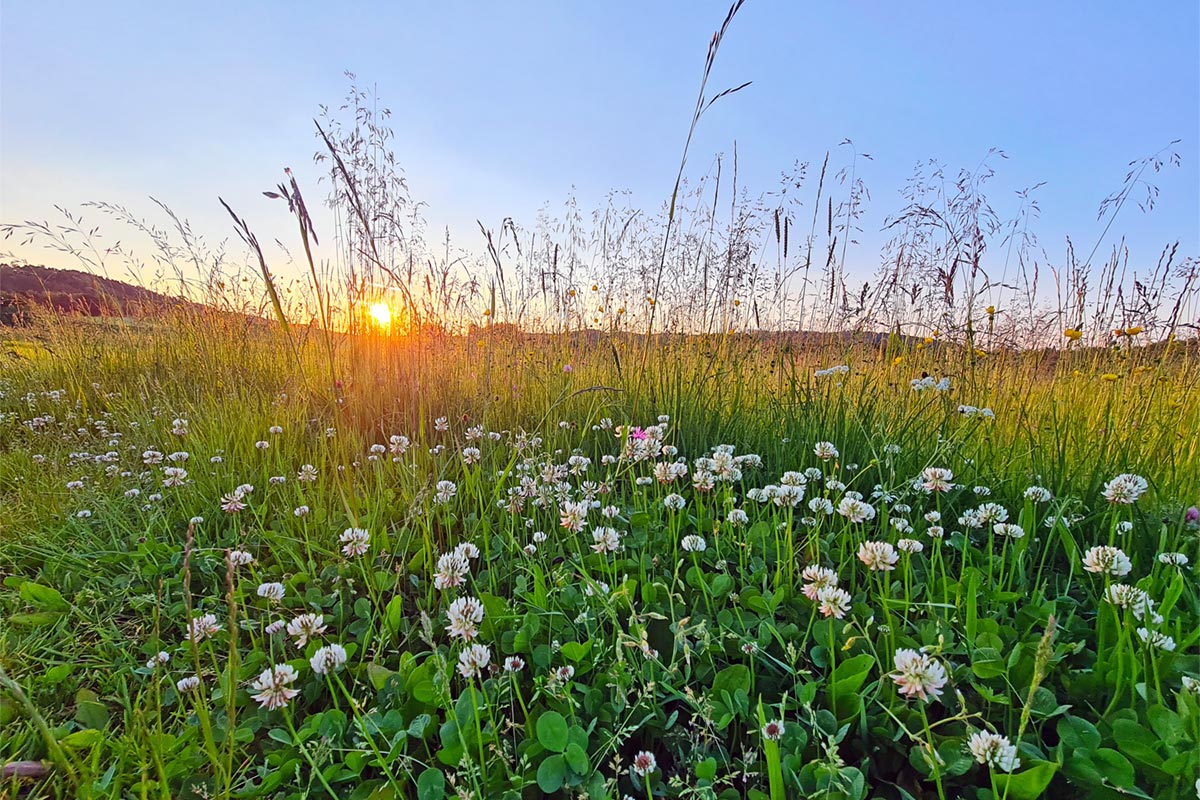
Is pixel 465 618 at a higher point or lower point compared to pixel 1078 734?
higher

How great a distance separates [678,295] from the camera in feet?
12.0

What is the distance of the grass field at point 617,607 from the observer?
33.2 inches

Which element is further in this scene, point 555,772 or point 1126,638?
point 1126,638

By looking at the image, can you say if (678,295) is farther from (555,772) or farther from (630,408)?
(555,772)

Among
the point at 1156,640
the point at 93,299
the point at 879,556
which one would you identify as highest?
the point at 93,299

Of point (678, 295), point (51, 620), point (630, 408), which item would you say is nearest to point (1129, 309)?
point (678, 295)

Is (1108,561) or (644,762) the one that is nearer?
(644,762)

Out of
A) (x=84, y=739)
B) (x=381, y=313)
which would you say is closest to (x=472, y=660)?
(x=84, y=739)

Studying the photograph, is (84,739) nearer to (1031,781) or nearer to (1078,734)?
(1031,781)

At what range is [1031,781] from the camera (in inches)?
28.2

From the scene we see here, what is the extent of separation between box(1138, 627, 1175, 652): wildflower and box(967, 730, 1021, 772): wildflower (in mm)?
374

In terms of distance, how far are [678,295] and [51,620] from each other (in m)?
3.30

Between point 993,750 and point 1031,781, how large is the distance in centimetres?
5

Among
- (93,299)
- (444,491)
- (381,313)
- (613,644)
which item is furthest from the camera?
(93,299)
